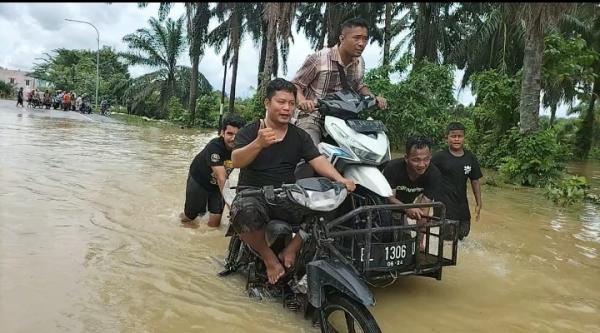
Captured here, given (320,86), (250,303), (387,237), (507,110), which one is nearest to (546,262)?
(387,237)

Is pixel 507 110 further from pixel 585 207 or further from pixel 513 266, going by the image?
pixel 513 266

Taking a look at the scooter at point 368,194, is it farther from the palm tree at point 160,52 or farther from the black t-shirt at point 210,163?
the palm tree at point 160,52

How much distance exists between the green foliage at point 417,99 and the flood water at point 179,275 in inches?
273

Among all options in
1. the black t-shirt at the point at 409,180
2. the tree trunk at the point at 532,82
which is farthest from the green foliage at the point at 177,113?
the black t-shirt at the point at 409,180

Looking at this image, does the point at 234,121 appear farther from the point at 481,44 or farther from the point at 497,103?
the point at 481,44

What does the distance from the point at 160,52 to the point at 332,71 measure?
1395 inches

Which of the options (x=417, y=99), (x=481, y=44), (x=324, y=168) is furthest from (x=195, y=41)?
(x=324, y=168)

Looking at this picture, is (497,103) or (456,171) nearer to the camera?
(456,171)

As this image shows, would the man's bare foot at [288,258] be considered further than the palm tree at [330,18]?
No

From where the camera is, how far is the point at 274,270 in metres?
3.35

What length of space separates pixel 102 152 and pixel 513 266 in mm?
9562

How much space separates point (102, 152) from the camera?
38.7ft

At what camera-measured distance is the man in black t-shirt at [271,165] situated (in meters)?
3.23

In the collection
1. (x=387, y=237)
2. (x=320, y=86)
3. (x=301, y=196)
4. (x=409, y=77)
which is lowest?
(x=387, y=237)
